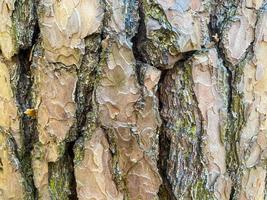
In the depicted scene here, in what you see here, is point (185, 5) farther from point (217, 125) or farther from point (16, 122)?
point (16, 122)

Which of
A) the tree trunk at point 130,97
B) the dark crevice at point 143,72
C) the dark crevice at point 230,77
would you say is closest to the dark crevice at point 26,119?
the tree trunk at point 130,97

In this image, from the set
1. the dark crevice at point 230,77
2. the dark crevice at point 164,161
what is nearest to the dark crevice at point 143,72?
the dark crevice at point 164,161

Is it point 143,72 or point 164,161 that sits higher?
point 143,72

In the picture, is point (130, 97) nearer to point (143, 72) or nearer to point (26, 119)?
point (143, 72)

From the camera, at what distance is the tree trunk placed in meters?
0.86

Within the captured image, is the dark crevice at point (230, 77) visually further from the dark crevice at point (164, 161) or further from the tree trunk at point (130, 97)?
the dark crevice at point (164, 161)

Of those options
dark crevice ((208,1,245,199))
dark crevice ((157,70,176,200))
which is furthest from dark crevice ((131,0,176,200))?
dark crevice ((208,1,245,199))

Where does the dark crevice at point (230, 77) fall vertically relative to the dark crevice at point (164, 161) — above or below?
above

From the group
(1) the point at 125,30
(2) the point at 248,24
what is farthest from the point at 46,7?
(2) the point at 248,24

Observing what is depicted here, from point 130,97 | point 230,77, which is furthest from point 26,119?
point 230,77

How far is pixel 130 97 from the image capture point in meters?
0.86

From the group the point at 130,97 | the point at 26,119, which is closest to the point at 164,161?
the point at 130,97

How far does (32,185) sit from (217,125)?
0.36 meters

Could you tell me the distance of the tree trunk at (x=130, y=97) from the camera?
86 cm
